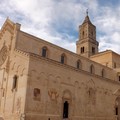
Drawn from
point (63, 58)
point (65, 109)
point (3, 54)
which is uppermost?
point (63, 58)

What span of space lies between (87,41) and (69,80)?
2093 centimetres

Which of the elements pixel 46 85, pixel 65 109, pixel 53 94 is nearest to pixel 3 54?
pixel 46 85

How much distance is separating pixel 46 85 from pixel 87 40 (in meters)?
24.6

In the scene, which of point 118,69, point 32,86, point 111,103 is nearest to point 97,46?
point 118,69

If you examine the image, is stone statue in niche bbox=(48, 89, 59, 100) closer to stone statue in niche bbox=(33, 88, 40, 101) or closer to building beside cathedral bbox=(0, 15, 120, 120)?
building beside cathedral bbox=(0, 15, 120, 120)

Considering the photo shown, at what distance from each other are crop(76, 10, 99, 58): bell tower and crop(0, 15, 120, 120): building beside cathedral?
11.4m

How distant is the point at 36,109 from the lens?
21719 millimetres

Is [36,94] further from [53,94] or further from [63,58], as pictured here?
[63,58]

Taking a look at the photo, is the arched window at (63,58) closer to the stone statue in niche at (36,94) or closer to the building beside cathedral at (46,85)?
the building beside cathedral at (46,85)

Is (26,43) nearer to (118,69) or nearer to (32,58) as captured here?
(32,58)

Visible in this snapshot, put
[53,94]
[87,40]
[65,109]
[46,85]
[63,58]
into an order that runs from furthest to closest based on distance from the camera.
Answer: [87,40]
[63,58]
[65,109]
[53,94]
[46,85]

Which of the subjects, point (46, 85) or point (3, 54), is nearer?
point (46, 85)

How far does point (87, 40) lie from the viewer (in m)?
45.5

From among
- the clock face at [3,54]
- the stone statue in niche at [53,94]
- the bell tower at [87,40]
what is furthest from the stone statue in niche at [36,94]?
the bell tower at [87,40]
